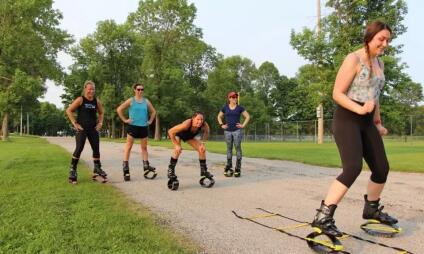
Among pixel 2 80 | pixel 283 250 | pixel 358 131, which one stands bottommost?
pixel 283 250

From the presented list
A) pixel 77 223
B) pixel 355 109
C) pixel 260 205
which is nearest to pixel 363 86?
pixel 355 109

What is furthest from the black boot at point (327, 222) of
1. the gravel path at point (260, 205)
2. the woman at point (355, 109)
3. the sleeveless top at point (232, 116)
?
the sleeveless top at point (232, 116)

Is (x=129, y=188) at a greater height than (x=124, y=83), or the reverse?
(x=124, y=83)

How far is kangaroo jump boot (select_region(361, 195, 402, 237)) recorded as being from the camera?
4.72 metres

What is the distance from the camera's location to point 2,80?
43.0 metres

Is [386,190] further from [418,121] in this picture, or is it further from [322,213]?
[418,121]

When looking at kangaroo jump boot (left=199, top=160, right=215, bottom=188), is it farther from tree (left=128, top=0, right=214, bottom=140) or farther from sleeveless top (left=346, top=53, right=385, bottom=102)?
tree (left=128, top=0, right=214, bottom=140)

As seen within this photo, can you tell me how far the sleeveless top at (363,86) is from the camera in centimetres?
436

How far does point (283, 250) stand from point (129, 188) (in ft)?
15.3

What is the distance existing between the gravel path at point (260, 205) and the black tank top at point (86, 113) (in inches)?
52.9

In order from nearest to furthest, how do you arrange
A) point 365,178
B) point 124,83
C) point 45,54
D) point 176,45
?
point 365,178 → point 45,54 → point 176,45 → point 124,83

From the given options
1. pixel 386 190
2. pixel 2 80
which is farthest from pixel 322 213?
pixel 2 80

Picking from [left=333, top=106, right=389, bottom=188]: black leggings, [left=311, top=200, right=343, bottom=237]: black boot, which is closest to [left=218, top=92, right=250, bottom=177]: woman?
[left=333, top=106, right=389, bottom=188]: black leggings

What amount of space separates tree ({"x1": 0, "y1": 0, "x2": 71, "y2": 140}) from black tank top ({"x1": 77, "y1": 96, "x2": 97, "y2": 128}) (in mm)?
33739
